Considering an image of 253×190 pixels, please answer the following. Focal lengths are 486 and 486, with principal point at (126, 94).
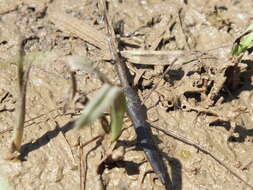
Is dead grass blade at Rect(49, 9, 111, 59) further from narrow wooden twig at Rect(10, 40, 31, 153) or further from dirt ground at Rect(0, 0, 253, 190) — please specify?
narrow wooden twig at Rect(10, 40, 31, 153)

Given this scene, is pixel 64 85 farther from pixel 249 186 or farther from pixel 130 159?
pixel 249 186

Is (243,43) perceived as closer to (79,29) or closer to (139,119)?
(139,119)

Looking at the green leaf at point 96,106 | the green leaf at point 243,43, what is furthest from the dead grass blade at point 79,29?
the green leaf at point 96,106

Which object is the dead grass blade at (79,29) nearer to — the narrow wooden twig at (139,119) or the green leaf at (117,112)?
the narrow wooden twig at (139,119)

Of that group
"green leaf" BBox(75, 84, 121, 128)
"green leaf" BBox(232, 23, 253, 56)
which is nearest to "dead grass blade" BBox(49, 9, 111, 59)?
"green leaf" BBox(232, 23, 253, 56)

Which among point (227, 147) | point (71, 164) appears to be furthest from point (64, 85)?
point (227, 147)

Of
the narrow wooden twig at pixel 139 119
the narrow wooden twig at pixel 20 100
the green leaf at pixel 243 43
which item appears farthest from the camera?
the green leaf at pixel 243 43
